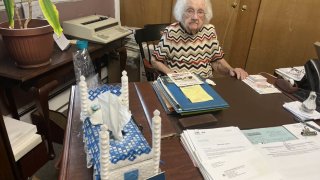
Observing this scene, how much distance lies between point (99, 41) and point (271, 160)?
65.1 inches

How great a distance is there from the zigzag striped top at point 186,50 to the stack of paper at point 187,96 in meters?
0.52

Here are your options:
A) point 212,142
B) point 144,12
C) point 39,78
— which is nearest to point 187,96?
point 212,142

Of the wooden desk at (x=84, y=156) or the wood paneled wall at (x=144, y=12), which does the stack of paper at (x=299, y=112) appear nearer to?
the wooden desk at (x=84, y=156)

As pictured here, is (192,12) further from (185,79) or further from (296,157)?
(296,157)

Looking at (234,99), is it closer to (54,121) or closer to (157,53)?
(157,53)

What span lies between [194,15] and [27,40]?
106 centimetres

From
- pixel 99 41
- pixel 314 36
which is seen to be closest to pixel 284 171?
pixel 99 41

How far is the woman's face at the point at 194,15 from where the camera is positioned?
1.69 meters

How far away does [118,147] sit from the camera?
0.66 metres

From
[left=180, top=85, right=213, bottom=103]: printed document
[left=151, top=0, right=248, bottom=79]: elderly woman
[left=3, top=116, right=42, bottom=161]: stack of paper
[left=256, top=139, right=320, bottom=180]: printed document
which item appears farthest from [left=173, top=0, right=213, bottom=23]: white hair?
[left=3, top=116, right=42, bottom=161]: stack of paper

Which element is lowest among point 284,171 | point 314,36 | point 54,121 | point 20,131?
point 54,121

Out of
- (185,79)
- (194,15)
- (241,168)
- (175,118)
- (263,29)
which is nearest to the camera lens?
(241,168)

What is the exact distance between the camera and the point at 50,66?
1573 millimetres

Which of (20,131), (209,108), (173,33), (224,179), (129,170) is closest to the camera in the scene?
(129,170)
